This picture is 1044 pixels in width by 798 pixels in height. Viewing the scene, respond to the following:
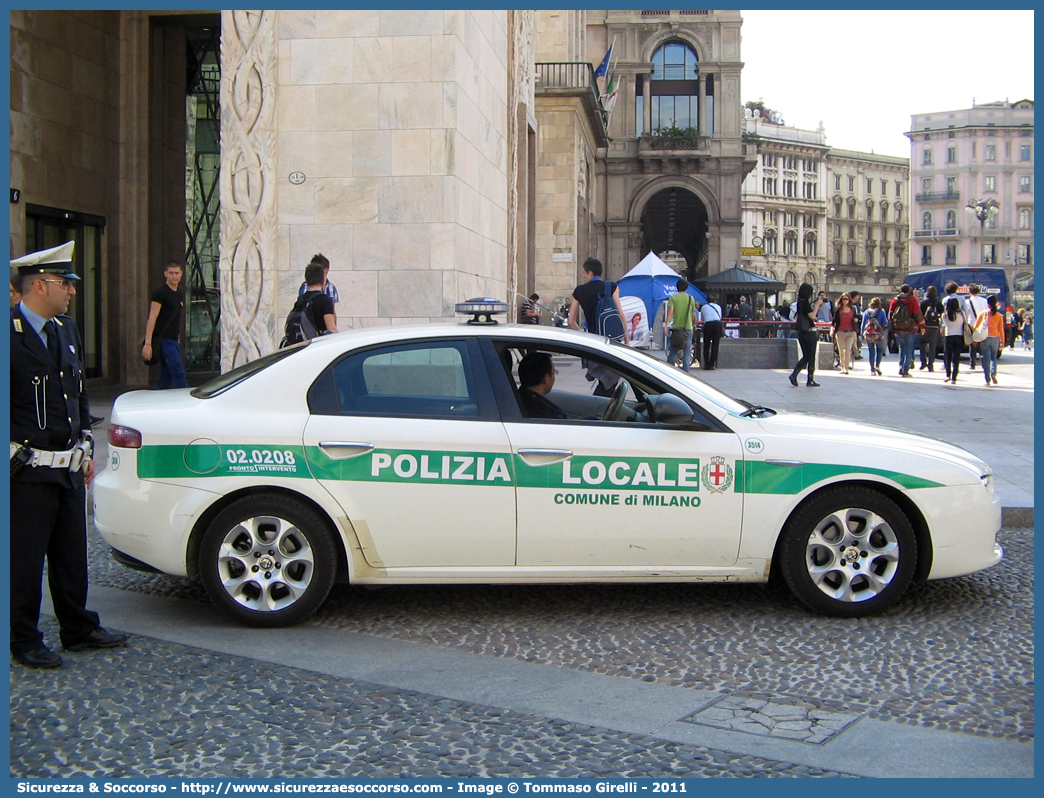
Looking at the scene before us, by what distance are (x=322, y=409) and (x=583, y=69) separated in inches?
1021

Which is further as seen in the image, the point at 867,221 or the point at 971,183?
the point at 867,221

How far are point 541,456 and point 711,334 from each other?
18.4 m

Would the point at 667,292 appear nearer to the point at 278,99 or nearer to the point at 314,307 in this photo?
the point at 278,99

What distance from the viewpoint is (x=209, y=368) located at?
21.3 metres

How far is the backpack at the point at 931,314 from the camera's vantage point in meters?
22.2

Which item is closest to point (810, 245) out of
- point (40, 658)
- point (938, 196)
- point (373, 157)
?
point (938, 196)

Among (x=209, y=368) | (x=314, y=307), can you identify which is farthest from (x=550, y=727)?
(x=209, y=368)

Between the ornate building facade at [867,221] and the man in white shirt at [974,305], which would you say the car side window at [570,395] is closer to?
the man in white shirt at [974,305]

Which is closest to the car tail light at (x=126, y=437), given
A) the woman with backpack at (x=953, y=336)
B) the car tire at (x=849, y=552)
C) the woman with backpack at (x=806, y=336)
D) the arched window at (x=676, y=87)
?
the car tire at (x=849, y=552)

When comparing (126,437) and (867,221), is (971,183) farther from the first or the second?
(126,437)

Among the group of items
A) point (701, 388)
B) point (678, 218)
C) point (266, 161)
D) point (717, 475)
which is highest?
point (678, 218)

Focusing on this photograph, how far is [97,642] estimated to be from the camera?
16.0 ft

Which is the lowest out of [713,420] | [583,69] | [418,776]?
[418,776]

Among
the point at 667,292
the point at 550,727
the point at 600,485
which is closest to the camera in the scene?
A: the point at 550,727
